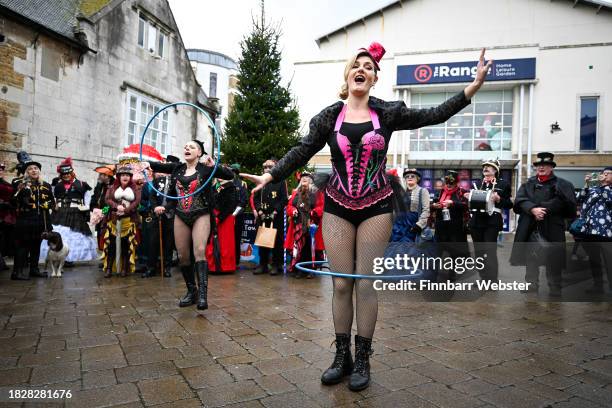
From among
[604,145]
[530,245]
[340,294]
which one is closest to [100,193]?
[340,294]

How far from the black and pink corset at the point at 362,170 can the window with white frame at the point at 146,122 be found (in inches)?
554

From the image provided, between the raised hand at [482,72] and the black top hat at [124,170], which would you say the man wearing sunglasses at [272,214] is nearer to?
the black top hat at [124,170]

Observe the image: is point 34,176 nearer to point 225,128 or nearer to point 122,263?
point 122,263

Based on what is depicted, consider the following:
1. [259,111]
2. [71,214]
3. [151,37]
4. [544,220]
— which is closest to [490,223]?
[544,220]

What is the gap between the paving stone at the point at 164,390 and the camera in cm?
269

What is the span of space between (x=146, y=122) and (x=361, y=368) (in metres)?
15.8

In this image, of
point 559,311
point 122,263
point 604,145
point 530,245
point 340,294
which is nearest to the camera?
point 340,294

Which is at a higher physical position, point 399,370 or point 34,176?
point 34,176

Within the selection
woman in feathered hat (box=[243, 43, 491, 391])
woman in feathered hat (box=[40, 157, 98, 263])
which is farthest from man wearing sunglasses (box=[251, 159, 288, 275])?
woman in feathered hat (box=[243, 43, 491, 391])

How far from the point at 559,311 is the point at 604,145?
2006 cm

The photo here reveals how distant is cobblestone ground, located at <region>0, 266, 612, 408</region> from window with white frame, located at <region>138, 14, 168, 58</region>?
12.8 m

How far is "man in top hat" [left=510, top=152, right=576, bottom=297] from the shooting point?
21.2 feet

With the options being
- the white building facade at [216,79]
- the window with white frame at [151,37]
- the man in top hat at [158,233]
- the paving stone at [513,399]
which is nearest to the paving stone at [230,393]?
the paving stone at [513,399]

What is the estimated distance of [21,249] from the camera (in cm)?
731
